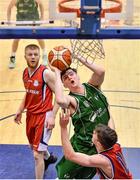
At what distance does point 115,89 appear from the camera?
8.49 m

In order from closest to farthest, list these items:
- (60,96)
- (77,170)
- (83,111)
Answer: (60,96)
(83,111)
(77,170)

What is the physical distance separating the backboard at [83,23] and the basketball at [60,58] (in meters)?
0.13

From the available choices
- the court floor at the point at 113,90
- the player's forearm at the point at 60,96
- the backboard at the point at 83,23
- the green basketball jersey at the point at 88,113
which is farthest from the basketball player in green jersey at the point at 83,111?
the court floor at the point at 113,90

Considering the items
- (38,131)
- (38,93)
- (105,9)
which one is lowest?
(38,131)

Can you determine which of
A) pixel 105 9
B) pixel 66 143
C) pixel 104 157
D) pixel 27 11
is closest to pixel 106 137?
pixel 104 157

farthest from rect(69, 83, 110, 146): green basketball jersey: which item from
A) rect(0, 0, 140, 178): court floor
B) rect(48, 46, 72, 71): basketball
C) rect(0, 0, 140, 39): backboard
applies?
rect(0, 0, 140, 178): court floor

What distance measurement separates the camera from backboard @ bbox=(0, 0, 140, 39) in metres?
4.48

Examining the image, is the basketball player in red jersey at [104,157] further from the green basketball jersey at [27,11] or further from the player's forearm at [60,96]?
the green basketball jersey at [27,11]

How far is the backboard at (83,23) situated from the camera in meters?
4.48

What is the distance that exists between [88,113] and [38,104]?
2.76 feet

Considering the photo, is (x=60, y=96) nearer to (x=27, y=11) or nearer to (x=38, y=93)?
(x=38, y=93)

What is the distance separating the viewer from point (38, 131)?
5344 millimetres

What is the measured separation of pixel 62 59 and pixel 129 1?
95cm

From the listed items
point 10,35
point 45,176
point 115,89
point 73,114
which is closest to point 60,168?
point 73,114
